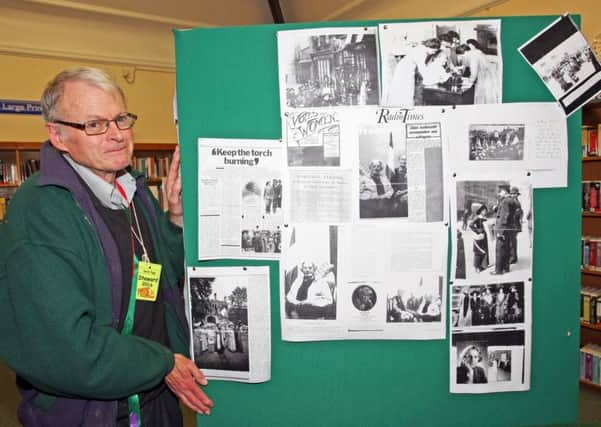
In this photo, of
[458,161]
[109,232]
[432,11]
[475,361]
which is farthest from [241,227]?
[432,11]

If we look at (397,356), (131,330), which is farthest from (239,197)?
(397,356)

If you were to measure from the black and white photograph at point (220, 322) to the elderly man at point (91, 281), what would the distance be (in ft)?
0.23

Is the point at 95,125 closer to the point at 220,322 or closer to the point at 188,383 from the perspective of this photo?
the point at 220,322

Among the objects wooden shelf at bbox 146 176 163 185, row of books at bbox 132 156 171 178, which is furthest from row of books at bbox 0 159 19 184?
wooden shelf at bbox 146 176 163 185

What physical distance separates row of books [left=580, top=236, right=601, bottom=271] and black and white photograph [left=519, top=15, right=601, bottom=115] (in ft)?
8.78

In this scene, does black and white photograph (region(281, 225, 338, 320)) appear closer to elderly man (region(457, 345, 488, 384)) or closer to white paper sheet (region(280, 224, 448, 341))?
white paper sheet (region(280, 224, 448, 341))

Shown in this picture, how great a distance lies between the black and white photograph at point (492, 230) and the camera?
119cm

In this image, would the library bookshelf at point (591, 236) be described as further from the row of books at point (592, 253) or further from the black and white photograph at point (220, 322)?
the black and white photograph at point (220, 322)

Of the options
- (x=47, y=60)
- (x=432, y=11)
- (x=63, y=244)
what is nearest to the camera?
(x=63, y=244)

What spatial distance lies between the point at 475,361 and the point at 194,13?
5168 millimetres

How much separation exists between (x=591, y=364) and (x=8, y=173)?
6014 mm

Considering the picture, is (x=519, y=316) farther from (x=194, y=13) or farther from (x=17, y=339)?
(x=194, y=13)

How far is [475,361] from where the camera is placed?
1235mm

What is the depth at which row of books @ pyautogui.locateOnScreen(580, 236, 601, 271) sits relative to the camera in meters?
3.32
